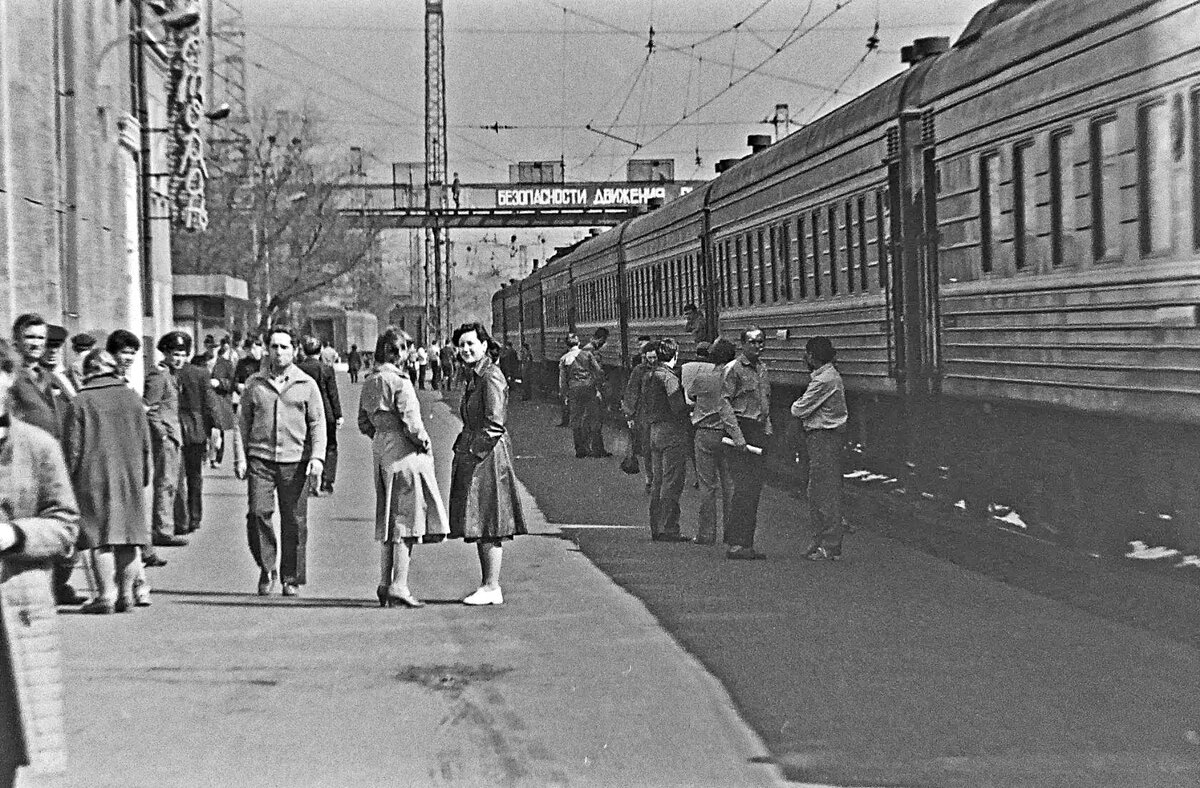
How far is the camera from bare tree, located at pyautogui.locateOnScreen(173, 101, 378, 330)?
5138cm

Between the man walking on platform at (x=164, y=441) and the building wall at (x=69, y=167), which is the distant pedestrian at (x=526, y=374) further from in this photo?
the man walking on platform at (x=164, y=441)

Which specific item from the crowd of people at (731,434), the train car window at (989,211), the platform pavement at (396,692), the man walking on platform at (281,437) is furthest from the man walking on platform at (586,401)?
the man walking on platform at (281,437)

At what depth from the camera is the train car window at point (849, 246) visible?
17547mm

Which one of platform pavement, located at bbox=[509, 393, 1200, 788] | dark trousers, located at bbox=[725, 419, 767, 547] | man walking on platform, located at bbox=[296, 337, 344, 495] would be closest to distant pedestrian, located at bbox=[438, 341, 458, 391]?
man walking on platform, located at bbox=[296, 337, 344, 495]

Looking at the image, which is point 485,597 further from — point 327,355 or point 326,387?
point 327,355

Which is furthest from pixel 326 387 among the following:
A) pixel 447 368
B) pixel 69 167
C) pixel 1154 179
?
pixel 447 368

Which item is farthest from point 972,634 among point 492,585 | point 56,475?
point 56,475

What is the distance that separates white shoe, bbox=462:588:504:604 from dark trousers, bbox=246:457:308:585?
4.10 feet

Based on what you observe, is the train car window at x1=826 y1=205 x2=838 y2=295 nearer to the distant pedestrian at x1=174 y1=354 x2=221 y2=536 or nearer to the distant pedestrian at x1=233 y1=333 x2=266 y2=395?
the distant pedestrian at x1=174 y1=354 x2=221 y2=536

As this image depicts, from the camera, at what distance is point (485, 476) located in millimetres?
11422

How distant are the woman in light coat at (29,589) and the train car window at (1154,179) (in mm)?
6920

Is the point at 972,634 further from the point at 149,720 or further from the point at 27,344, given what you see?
the point at 27,344

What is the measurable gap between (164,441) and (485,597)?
4250 mm

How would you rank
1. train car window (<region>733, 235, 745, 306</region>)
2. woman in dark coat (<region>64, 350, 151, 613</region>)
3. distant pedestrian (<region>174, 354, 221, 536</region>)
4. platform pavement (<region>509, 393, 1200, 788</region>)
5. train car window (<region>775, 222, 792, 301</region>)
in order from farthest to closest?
train car window (<region>733, 235, 745, 306</region>), train car window (<region>775, 222, 792, 301</region>), distant pedestrian (<region>174, 354, 221, 536</region>), woman in dark coat (<region>64, 350, 151, 613</region>), platform pavement (<region>509, 393, 1200, 788</region>)
